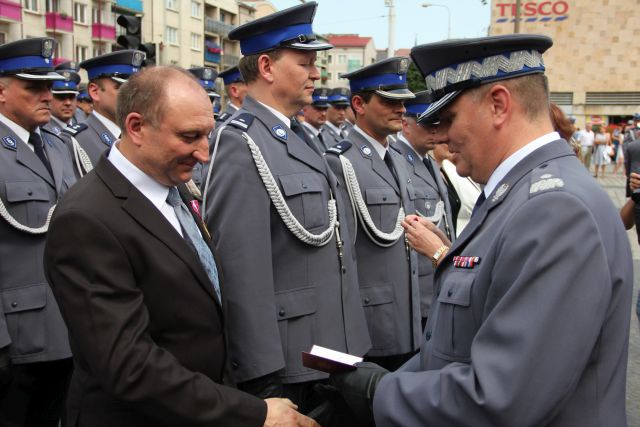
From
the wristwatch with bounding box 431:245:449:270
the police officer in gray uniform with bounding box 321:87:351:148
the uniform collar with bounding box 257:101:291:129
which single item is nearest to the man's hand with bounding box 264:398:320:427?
the wristwatch with bounding box 431:245:449:270

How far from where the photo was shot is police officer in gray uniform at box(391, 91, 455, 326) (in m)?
4.59

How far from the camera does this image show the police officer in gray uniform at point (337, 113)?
12039 mm

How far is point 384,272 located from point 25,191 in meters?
2.14

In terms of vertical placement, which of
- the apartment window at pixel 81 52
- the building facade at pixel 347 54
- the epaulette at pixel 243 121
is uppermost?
the building facade at pixel 347 54

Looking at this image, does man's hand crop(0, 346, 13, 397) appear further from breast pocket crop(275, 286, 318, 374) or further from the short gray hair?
the short gray hair

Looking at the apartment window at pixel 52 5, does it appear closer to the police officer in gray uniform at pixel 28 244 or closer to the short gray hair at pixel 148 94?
the police officer in gray uniform at pixel 28 244

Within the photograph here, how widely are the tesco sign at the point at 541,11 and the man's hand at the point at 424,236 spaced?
40598 millimetres

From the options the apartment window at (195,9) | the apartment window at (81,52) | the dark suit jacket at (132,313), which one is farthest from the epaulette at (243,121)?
the apartment window at (195,9)

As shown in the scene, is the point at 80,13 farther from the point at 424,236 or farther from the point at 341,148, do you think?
the point at 424,236

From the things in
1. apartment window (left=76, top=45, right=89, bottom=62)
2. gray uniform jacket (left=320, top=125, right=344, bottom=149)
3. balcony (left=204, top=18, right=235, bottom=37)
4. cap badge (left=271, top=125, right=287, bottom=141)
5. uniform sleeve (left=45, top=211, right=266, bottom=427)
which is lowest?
uniform sleeve (left=45, top=211, right=266, bottom=427)

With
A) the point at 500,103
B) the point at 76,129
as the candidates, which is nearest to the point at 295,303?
the point at 500,103

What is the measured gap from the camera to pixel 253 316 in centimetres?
286

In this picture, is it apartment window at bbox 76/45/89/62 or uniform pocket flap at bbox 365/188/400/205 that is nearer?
uniform pocket flap at bbox 365/188/400/205

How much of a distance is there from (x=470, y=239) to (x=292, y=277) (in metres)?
1.30
